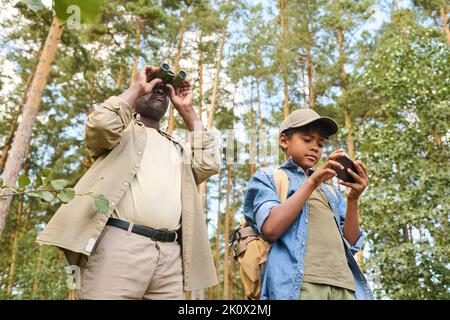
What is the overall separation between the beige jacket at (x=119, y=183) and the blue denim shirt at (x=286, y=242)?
0.37m

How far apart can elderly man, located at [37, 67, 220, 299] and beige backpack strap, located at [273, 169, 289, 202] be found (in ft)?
1.60

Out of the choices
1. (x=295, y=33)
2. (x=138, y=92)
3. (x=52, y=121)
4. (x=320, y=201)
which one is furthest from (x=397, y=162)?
(x=52, y=121)

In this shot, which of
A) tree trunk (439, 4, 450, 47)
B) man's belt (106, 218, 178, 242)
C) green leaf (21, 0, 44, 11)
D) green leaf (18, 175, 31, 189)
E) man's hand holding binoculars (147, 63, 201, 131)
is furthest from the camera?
tree trunk (439, 4, 450, 47)

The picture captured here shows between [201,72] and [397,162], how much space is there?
9925mm

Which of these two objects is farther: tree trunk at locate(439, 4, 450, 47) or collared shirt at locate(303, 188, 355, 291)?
tree trunk at locate(439, 4, 450, 47)

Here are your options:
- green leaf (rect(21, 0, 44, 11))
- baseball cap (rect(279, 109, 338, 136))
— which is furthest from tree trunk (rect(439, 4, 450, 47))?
green leaf (rect(21, 0, 44, 11))

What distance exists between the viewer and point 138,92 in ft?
7.14

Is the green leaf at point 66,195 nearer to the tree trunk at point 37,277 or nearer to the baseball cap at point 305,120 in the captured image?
the baseball cap at point 305,120

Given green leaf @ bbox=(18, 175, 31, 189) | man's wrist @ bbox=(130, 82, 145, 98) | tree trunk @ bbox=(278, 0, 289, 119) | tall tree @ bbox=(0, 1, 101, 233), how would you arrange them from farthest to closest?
1. tree trunk @ bbox=(278, 0, 289, 119)
2. tall tree @ bbox=(0, 1, 101, 233)
3. man's wrist @ bbox=(130, 82, 145, 98)
4. green leaf @ bbox=(18, 175, 31, 189)

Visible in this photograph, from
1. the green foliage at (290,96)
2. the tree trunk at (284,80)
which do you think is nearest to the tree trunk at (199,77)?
the green foliage at (290,96)

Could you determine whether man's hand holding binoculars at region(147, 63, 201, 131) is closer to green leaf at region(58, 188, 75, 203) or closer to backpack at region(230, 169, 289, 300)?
backpack at region(230, 169, 289, 300)

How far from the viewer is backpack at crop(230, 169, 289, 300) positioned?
185cm

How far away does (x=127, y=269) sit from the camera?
1.84 m

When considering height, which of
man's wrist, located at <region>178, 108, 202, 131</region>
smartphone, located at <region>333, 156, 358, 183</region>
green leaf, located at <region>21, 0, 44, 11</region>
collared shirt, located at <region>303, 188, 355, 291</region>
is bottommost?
collared shirt, located at <region>303, 188, 355, 291</region>
